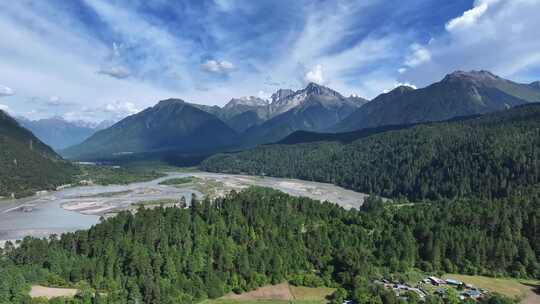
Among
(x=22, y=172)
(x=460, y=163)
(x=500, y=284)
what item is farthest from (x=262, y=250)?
(x=22, y=172)

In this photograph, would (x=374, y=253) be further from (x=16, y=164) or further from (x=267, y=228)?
(x=16, y=164)

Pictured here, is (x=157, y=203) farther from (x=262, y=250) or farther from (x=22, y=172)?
(x=22, y=172)

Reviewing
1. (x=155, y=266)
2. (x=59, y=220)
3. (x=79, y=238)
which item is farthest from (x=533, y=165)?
(x=59, y=220)

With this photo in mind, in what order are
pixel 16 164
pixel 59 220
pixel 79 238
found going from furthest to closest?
pixel 16 164, pixel 59 220, pixel 79 238

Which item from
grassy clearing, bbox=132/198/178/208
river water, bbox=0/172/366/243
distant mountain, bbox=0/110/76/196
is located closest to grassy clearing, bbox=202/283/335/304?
river water, bbox=0/172/366/243

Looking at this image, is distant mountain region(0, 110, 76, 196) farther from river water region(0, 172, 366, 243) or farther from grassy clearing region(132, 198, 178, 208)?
grassy clearing region(132, 198, 178, 208)

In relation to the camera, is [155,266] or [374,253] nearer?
[155,266]

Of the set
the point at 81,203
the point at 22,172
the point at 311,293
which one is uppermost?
the point at 22,172
